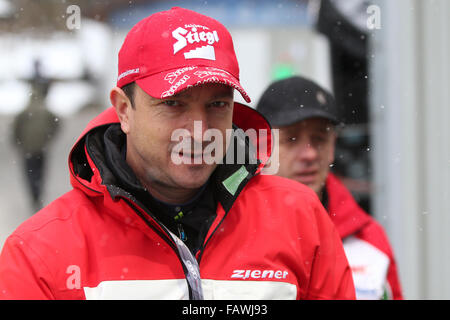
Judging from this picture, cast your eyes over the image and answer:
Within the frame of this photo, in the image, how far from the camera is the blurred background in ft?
8.59

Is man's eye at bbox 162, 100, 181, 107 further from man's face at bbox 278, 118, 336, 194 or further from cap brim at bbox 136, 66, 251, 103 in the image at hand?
man's face at bbox 278, 118, 336, 194

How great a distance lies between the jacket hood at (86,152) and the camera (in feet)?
4.34

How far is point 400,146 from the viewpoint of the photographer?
3.06 meters

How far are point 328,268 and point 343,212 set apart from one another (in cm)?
72

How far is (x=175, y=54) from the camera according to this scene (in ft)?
4.36

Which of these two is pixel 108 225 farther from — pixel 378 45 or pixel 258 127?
pixel 378 45

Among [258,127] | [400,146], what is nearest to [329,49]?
[400,146]

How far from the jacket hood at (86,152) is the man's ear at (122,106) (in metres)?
0.06

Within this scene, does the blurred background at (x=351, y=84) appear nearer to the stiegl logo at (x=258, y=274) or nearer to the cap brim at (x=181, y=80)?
the cap brim at (x=181, y=80)

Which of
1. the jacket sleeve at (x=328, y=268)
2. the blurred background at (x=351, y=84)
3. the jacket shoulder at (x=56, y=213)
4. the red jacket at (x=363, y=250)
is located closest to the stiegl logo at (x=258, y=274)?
the jacket sleeve at (x=328, y=268)

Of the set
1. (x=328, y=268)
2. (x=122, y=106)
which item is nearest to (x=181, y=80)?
(x=122, y=106)

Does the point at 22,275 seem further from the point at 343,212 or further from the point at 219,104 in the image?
the point at 343,212

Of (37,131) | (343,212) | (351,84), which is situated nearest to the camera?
(343,212)

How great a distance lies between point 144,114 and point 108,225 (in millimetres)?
297
